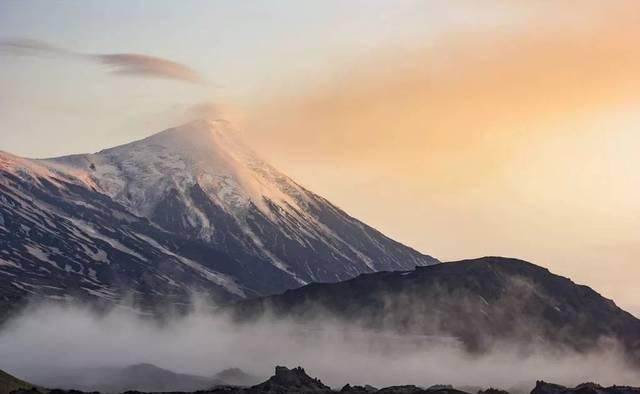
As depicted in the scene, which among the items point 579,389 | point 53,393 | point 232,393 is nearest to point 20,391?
point 53,393

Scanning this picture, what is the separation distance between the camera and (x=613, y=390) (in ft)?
654

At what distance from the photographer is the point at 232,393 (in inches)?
7815

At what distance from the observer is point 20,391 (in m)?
196

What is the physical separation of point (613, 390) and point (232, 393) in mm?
63921

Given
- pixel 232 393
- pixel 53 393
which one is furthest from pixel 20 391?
pixel 232 393

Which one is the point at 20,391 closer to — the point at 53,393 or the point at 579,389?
the point at 53,393

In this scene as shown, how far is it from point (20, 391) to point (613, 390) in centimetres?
9877

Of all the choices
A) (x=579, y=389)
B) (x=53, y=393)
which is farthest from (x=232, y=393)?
(x=579, y=389)

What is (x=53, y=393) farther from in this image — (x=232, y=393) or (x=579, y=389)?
(x=579, y=389)

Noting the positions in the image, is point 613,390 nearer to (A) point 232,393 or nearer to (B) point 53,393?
(A) point 232,393

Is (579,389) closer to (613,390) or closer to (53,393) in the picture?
(613,390)

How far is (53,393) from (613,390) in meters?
93.7

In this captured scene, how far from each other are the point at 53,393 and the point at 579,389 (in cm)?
8771

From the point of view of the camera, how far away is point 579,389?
198 metres
